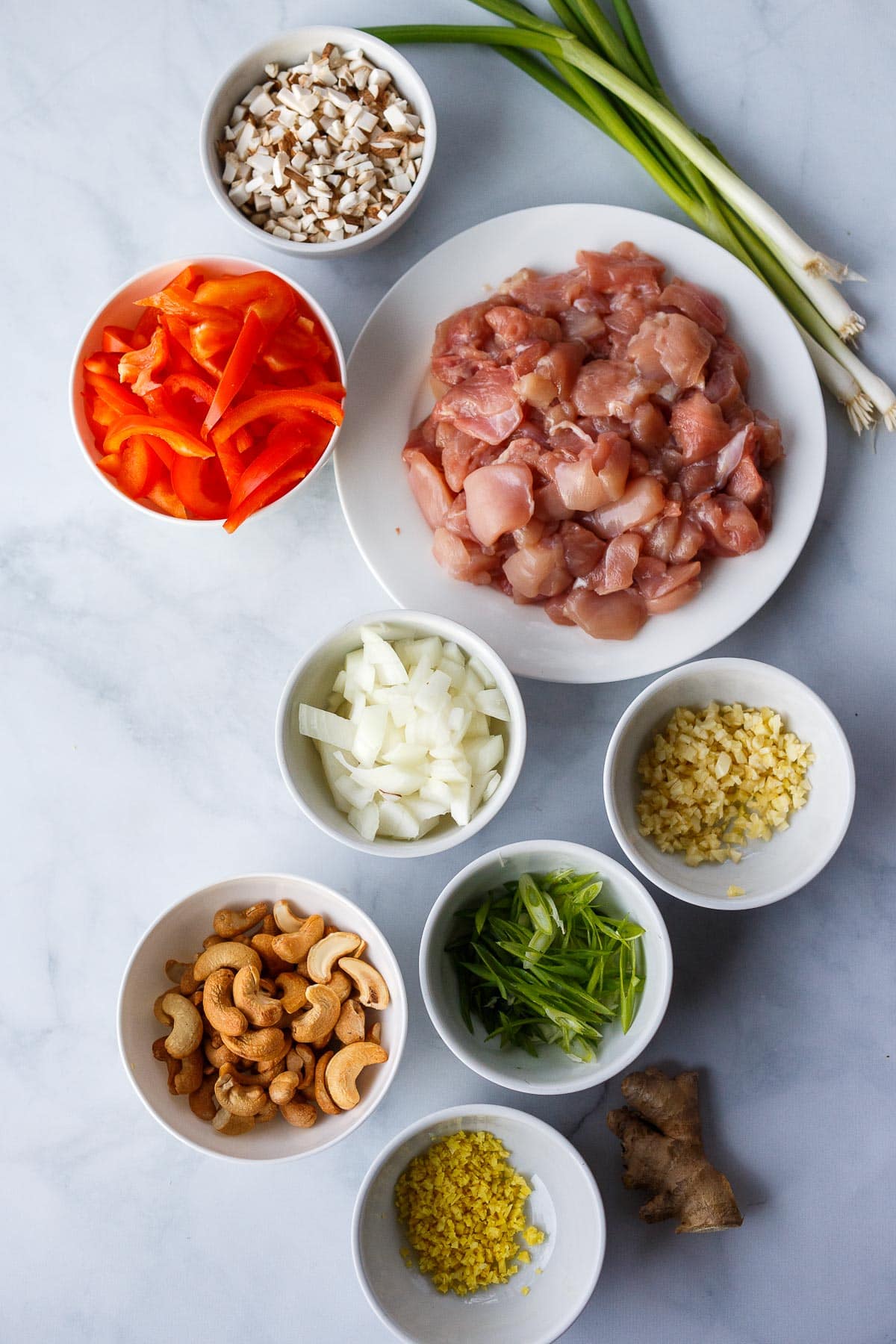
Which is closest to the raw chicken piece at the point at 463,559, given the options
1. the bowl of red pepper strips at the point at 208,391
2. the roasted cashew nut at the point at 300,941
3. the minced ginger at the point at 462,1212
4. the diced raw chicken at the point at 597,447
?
the diced raw chicken at the point at 597,447

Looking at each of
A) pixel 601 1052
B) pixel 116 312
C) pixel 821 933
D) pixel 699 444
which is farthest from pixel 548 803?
pixel 116 312

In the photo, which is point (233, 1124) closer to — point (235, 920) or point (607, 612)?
point (235, 920)

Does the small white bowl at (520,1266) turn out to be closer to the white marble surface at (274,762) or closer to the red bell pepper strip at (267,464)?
the white marble surface at (274,762)

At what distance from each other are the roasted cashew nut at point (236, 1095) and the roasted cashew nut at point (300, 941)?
0.22 meters

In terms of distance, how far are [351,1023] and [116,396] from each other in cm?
120

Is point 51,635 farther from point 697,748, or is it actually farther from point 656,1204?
point 656,1204

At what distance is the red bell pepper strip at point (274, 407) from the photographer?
5.56ft

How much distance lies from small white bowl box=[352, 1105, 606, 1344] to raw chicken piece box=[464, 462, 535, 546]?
3.36 ft

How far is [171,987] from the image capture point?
1.85 m

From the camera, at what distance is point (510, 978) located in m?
1.75

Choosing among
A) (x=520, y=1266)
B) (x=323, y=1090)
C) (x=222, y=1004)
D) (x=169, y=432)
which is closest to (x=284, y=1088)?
(x=323, y=1090)

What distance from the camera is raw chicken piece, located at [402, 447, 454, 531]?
1834mm

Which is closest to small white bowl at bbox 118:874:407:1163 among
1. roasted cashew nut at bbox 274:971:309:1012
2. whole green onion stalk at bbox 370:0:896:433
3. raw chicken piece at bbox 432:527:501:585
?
roasted cashew nut at bbox 274:971:309:1012

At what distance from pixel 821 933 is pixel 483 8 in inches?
78.8
